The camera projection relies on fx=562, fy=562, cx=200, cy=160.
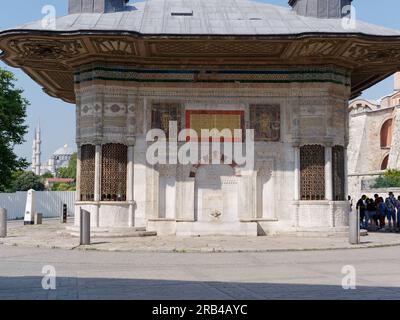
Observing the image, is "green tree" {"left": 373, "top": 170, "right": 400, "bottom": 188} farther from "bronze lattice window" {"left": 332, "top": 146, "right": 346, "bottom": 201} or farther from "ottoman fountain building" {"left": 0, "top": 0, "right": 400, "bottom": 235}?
"ottoman fountain building" {"left": 0, "top": 0, "right": 400, "bottom": 235}

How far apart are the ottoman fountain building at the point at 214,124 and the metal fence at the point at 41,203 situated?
60.8ft

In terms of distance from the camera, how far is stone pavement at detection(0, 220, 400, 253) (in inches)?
566

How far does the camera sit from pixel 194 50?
18.1 metres

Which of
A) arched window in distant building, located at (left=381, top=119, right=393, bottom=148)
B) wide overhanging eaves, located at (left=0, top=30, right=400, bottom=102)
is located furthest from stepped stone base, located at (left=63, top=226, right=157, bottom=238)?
arched window in distant building, located at (left=381, top=119, right=393, bottom=148)

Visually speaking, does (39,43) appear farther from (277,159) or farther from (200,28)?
(277,159)

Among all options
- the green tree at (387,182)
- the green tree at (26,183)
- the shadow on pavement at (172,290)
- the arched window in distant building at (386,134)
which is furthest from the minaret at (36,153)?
the shadow on pavement at (172,290)

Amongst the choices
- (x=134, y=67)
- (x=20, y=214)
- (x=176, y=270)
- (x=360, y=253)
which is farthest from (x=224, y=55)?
(x=20, y=214)

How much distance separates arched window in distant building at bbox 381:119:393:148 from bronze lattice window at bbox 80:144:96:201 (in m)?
58.7

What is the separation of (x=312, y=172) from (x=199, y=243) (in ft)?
16.7

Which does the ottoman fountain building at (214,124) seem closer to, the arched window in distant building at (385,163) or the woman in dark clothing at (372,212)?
the woman in dark clothing at (372,212)

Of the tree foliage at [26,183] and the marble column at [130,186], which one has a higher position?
the tree foliage at [26,183]

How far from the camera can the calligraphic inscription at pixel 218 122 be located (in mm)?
18625

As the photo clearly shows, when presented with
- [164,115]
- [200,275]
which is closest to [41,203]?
[164,115]

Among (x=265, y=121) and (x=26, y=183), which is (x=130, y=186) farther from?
(x=26, y=183)
